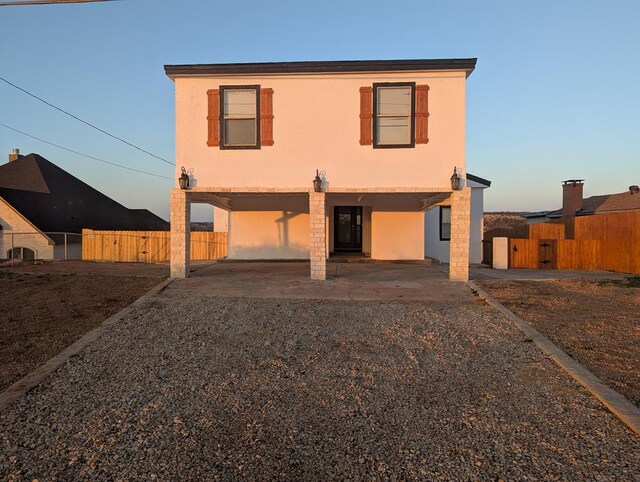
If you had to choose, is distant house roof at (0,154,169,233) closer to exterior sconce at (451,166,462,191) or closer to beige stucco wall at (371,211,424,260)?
beige stucco wall at (371,211,424,260)

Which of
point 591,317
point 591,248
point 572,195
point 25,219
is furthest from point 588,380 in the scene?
point 25,219

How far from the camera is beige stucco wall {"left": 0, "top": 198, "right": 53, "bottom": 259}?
75.2 feet

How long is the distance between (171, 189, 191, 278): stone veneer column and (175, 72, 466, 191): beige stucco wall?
1.96 ft

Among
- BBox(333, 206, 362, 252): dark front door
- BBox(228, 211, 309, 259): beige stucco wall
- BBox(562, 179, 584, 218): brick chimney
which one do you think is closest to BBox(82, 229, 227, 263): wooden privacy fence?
BBox(228, 211, 309, 259): beige stucco wall

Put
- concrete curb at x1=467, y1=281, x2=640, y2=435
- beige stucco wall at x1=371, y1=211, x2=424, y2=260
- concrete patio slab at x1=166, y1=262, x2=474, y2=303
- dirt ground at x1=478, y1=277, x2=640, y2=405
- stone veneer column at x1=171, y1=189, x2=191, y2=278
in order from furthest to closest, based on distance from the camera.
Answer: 1. beige stucco wall at x1=371, y1=211, x2=424, y2=260
2. stone veneer column at x1=171, y1=189, x2=191, y2=278
3. concrete patio slab at x1=166, y1=262, x2=474, y2=303
4. dirt ground at x1=478, y1=277, x2=640, y2=405
5. concrete curb at x1=467, y1=281, x2=640, y2=435

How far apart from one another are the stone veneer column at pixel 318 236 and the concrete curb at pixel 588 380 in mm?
4848

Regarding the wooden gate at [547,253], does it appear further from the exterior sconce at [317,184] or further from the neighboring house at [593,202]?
the neighboring house at [593,202]

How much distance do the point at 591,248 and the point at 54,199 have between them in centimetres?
3108

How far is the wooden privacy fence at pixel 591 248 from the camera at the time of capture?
12.4 meters

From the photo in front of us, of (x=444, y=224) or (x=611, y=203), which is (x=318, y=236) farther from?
(x=611, y=203)

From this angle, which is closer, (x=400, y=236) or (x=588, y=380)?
(x=588, y=380)

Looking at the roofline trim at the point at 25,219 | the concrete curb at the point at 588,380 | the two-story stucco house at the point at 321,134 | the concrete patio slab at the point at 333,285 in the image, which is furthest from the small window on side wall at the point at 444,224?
the roofline trim at the point at 25,219

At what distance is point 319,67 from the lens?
33.2ft

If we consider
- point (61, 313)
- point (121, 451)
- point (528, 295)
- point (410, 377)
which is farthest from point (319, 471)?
point (528, 295)
